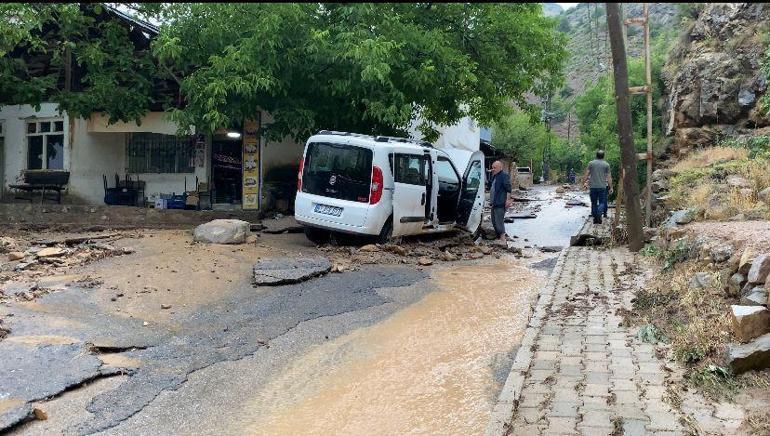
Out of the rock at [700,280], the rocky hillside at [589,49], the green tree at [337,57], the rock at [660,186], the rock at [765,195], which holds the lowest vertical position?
the rock at [700,280]

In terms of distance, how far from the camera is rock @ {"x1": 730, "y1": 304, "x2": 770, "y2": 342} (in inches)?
165

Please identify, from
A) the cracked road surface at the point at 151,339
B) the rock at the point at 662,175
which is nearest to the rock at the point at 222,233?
the cracked road surface at the point at 151,339

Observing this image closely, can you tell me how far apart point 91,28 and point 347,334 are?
44.6ft

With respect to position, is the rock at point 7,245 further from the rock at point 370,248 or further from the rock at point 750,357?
the rock at point 750,357

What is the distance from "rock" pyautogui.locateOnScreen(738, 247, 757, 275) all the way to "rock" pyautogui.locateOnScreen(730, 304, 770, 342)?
991 mm

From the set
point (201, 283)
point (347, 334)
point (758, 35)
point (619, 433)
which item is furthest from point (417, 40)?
point (758, 35)

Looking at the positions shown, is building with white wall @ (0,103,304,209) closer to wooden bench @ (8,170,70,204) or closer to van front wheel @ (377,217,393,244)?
wooden bench @ (8,170,70,204)

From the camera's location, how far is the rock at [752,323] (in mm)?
4203

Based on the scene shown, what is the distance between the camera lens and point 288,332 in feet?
18.8

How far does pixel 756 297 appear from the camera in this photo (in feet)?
15.1

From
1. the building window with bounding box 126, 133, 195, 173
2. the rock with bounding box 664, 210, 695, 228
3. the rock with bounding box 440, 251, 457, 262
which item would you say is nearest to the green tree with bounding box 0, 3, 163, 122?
the building window with bounding box 126, 133, 195, 173

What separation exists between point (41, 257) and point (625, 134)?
28.7 feet

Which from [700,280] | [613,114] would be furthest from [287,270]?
[613,114]

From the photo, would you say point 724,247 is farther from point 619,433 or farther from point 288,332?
point 288,332
